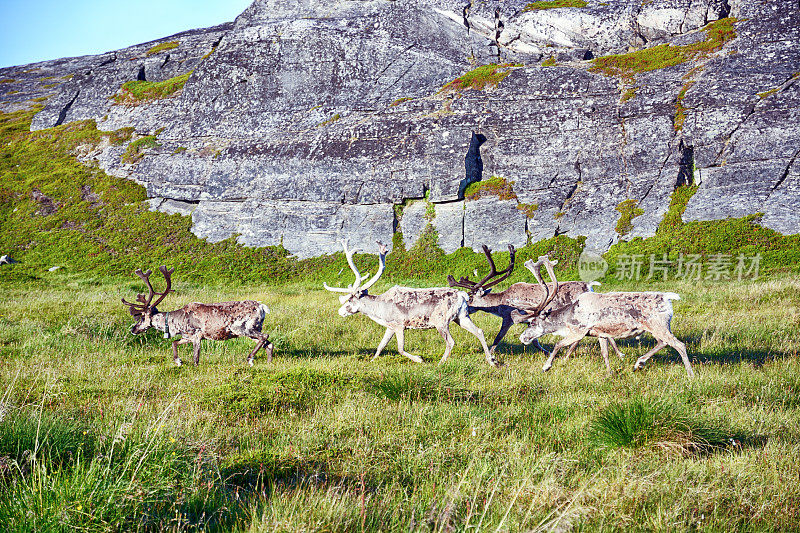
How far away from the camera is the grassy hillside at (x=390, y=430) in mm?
4355

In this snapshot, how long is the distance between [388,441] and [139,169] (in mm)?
40114

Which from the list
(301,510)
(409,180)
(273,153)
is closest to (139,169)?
(273,153)

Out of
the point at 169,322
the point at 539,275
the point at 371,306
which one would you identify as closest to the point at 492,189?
the point at 539,275

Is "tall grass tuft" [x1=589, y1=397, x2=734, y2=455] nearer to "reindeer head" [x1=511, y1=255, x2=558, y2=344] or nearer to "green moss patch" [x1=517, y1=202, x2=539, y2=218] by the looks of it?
"reindeer head" [x1=511, y1=255, x2=558, y2=344]

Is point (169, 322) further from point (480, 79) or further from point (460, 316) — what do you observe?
point (480, 79)

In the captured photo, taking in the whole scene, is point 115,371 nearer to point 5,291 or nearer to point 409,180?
point 5,291

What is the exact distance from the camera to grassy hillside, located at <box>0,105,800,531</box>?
4355 mm

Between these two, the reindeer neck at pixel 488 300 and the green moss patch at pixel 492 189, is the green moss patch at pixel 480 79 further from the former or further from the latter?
the reindeer neck at pixel 488 300

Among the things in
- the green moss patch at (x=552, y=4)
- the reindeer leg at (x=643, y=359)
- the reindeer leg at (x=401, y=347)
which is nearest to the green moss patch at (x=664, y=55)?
the green moss patch at (x=552, y=4)

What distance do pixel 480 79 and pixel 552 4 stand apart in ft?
43.9

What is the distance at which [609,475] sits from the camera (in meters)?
5.35

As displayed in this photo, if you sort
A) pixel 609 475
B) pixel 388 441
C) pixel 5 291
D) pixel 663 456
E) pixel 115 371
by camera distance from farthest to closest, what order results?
pixel 5 291 → pixel 115 371 → pixel 388 441 → pixel 663 456 → pixel 609 475

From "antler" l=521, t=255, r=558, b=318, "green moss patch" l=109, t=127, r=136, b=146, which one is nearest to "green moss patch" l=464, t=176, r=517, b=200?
"antler" l=521, t=255, r=558, b=318

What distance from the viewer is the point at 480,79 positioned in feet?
133
